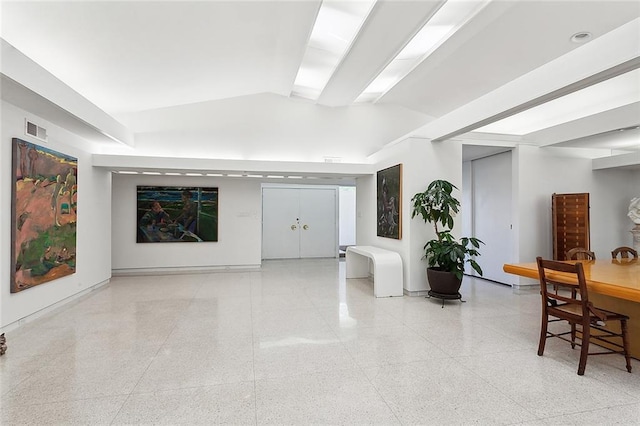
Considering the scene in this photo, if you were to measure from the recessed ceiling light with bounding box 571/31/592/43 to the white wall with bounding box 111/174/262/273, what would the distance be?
21.8 feet

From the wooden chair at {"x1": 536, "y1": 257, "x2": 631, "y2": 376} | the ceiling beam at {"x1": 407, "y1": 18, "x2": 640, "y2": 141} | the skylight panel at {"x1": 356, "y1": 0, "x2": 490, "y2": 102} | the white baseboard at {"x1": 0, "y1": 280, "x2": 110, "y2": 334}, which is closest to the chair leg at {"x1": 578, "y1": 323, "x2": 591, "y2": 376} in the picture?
the wooden chair at {"x1": 536, "y1": 257, "x2": 631, "y2": 376}

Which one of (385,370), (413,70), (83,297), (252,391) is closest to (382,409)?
(385,370)

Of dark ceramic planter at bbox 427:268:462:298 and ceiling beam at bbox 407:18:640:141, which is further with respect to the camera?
dark ceramic planter at bbox 427:268:462:298

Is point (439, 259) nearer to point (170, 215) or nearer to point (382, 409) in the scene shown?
point (382, 409)

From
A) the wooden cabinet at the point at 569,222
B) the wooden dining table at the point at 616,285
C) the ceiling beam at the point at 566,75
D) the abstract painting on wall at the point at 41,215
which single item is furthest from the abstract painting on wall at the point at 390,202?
the abstract painting on wall at the point at 41,215

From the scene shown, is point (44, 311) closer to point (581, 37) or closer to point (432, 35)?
point (432, 35)

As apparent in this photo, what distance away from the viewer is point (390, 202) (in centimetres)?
614

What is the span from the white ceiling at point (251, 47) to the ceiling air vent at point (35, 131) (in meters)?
0.77

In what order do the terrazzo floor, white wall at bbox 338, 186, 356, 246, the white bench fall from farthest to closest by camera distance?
white wall at bbox 338, 186, 356, 246, the white bench, the terrazzo floor

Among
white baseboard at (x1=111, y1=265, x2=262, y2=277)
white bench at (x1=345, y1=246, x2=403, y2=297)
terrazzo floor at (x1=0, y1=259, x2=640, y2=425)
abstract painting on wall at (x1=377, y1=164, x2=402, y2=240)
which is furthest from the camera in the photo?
white baseboard at (x1=111, y1=265, x2=262, y2=277)

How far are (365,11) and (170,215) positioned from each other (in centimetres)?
631

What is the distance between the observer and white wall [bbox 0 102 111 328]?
3.70 meters

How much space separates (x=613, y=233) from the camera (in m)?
6.43

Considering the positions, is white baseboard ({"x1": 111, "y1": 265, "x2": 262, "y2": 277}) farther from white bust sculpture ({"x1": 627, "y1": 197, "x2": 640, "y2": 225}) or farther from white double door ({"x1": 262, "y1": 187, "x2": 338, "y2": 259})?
white bust sculpture ({"x1": 627, "y1": 197, "x2": 640, "y2": 225})
